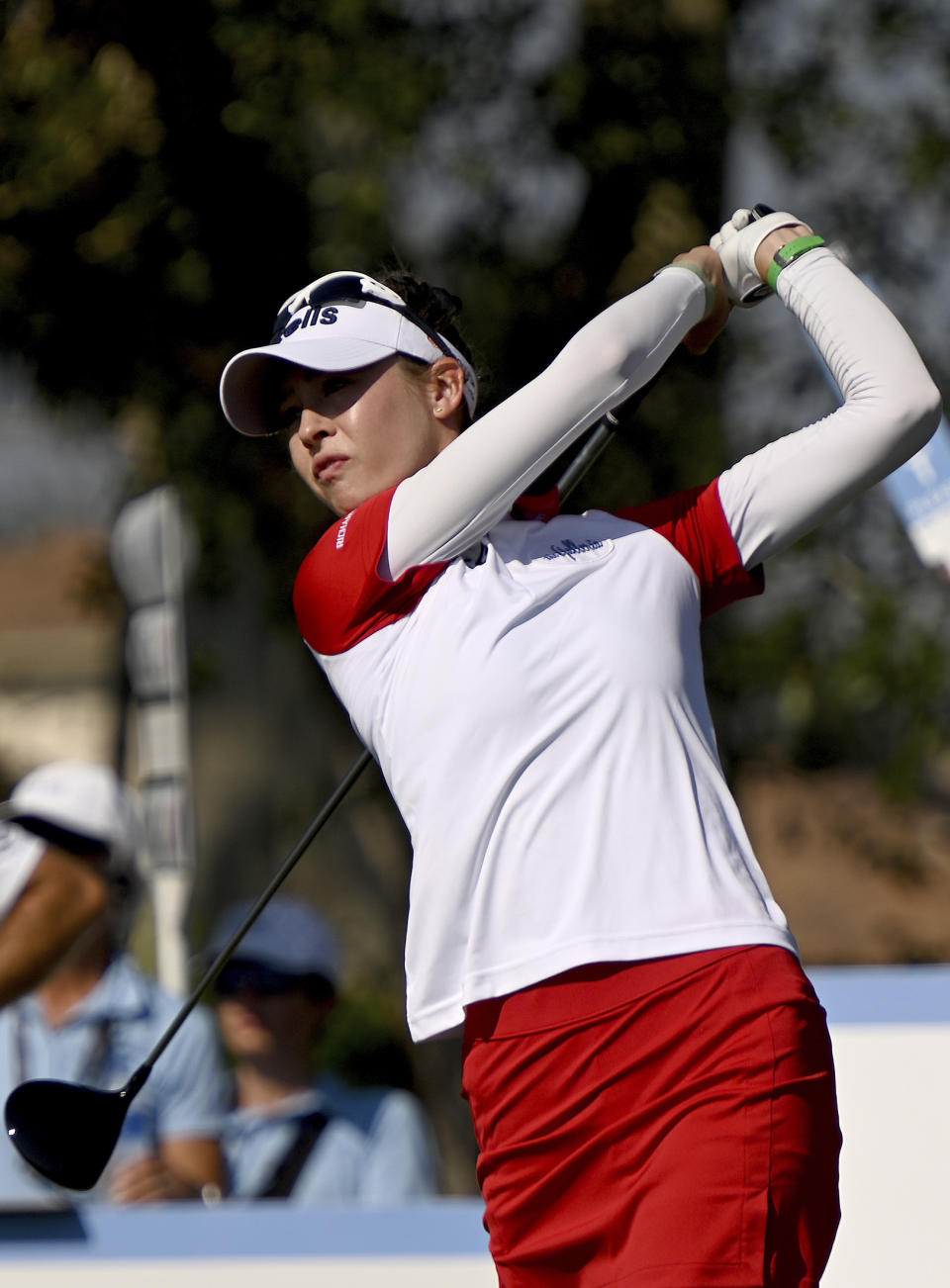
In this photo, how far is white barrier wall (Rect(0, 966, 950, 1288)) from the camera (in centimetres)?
298

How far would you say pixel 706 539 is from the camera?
6.73 ft

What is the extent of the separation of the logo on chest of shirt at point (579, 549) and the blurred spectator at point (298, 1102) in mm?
2363

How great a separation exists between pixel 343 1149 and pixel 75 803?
1067 mm

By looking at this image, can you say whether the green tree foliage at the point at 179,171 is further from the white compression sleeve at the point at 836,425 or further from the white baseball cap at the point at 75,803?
the white compression sleeve at the point at 836,425

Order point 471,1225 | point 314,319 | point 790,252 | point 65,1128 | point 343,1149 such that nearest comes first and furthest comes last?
point 790,252 < point 314,319 < point 65,1128 < point 471,1225 < point 343,1149

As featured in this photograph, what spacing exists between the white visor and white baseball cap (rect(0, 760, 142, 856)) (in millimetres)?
2262

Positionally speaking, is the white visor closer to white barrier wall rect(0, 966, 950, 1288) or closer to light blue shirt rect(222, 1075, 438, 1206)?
white barrier wall rect(0, 966, 950, 1288)

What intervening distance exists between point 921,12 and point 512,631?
466 centimetres

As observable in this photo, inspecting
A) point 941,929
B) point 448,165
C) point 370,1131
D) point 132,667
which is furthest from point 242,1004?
point 941,929

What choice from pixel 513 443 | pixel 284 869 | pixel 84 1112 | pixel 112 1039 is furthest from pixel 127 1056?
pixel 513 443

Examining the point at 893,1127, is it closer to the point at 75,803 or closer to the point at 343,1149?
the point at 343,1149

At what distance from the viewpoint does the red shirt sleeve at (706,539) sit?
2049mm

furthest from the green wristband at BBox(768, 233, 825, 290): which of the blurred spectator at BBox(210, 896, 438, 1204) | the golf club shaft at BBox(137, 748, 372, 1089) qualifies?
the blurred spectator at BBox(210, 896, 438, 1204)

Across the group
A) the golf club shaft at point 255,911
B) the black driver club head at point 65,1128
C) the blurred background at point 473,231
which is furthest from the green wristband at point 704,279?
the blurred background at point 473,231
